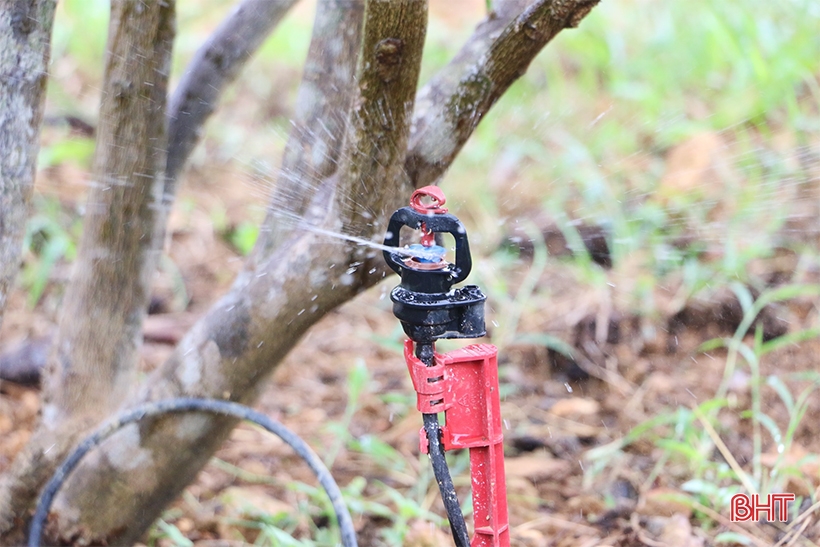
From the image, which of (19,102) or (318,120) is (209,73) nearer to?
(318,120)

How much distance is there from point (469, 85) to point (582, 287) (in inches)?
65.3

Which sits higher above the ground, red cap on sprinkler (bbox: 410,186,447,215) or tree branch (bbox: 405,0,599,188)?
tree branch (bbox: 405,0,599,188)

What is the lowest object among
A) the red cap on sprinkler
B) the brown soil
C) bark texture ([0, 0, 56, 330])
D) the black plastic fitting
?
the brown soil

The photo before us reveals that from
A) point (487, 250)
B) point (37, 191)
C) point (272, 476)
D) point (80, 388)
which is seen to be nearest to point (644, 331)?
point (487, 250)

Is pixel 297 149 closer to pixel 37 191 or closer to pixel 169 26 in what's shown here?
pixel 169 26

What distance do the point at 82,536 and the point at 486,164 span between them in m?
2.46

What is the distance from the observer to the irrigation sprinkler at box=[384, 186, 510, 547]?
1034 mm

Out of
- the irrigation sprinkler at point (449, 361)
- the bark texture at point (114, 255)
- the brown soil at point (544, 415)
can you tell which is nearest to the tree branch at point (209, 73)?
the bark texture at point (114, 255)

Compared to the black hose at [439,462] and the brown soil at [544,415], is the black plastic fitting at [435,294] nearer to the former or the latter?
the black hose at [439,462]

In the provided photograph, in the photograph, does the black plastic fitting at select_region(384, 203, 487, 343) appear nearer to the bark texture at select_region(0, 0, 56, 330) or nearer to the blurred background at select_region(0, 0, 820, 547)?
the bark texture at select_region(0, 0, 56, 330)

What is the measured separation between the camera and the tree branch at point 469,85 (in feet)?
3.92

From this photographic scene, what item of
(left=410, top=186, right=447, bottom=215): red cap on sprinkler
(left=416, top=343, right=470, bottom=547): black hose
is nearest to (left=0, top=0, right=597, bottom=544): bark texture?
(left=410, top=186, right=447, bottom=215): red cap on sprinkler

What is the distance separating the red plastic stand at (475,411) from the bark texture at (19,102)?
650 millimetres

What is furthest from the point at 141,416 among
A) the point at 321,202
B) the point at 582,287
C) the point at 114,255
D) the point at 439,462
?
the point at 582,287
